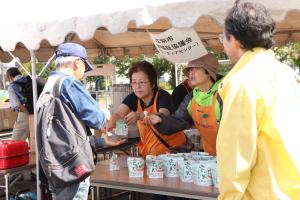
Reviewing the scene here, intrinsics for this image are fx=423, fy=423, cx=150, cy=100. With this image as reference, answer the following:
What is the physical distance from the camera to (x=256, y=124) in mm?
1536

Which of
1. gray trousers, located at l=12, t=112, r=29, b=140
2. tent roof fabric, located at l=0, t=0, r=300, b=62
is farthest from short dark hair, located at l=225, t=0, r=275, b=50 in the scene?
gray trousers, located at l=12, t=112, r=29, b=140

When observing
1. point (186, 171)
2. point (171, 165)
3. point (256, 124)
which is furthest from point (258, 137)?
point (171, 165)

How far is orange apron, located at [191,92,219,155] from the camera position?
3148 mm

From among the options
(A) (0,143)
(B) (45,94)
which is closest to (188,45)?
(B) (45,94)

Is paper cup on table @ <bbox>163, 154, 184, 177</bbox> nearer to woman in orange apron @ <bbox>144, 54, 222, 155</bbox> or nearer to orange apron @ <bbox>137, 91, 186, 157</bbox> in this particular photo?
woman in orange apron @ <bbox>144, 54, 222, 155</bbox>

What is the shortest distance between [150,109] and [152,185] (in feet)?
2.89

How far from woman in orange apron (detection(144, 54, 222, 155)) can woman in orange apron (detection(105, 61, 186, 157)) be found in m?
0.18

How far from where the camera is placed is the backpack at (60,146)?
2.61 metres

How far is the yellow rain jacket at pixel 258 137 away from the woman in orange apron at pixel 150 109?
1870 mm

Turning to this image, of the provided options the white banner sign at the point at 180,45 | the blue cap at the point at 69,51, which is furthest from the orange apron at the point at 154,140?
the blue cap at the point at 69,51

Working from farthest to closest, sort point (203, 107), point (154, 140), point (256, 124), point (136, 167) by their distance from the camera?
point (154, 140) → point (203, 107) → point (136, 167) → point (256, 124)

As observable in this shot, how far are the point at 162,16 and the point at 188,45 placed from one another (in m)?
0.62

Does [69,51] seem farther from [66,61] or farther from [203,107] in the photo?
[203,107]

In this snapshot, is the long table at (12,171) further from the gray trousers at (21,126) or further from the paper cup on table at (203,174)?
the gray trousers at (21,126)
